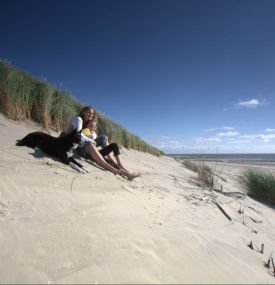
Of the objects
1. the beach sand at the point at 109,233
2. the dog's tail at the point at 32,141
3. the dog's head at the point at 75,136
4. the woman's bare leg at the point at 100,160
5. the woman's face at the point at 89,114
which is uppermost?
the woman's face at the point at 89,114

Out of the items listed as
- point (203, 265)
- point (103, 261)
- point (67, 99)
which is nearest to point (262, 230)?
point (203, 265)

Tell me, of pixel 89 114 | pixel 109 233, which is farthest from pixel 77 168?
pixel 109 233

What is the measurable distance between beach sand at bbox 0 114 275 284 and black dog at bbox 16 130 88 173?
35cm

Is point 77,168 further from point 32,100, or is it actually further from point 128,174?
point 32,100

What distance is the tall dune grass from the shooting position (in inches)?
229

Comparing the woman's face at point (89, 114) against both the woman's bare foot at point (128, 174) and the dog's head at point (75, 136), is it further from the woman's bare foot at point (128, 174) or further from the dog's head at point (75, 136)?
the woman's bare foot at point (128, 174)

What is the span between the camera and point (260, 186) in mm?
6176

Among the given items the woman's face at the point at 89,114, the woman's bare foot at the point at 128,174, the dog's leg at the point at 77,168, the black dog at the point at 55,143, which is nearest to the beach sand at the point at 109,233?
the dog's leg at the point at 77,168

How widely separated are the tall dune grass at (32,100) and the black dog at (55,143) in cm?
167

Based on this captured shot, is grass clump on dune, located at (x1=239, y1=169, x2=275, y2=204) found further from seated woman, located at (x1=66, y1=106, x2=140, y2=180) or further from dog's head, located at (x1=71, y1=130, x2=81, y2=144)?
dog's head, located at (x1=71, y1=130, x2=81, y2=144)

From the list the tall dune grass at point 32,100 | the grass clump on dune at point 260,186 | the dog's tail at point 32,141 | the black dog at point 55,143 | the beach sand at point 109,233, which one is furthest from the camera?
the grass clump on dune at point 260,186

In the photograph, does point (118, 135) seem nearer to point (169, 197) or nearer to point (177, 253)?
point (169, 197)

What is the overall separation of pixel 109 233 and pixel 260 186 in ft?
16.3

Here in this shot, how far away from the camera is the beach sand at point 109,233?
183 cm
